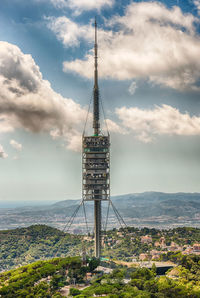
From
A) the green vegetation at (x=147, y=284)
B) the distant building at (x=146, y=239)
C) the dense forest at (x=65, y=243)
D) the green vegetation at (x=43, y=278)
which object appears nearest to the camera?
the green vegetation at (x=147, y=284)

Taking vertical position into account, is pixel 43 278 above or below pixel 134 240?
below

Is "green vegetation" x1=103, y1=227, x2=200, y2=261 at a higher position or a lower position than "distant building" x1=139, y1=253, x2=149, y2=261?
higher

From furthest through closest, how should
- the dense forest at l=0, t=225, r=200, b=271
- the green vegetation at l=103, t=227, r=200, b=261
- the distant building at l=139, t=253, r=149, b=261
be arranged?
the dense forest at l=0, t=225, r=200, b=271 < the green vegetation at l=103, t=227, r=200, b=261 < the distant building at l=139, t=253, r=149, b=261

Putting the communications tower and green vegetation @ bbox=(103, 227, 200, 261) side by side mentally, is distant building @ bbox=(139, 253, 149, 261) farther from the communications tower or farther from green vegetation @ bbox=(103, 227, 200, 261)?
the communications tower

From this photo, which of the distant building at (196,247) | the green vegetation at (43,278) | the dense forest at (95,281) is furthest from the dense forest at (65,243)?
the green vegetation at (43,278)

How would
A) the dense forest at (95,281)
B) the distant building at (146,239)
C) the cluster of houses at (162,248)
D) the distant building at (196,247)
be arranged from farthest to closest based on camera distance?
the distant building at (146,239)
the distant building at (196,247)
the cluster of houses at (162,248)
the dense forest at (95,281)

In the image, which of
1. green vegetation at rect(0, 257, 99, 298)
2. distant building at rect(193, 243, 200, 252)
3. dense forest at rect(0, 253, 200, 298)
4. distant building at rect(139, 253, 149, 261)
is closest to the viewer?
dense forest at rect(0, 253, 200, 298)

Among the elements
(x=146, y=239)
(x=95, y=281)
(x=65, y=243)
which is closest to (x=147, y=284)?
(x=95, y=281)

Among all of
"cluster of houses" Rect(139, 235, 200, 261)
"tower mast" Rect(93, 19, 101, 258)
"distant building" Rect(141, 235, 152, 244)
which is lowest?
"cluster of houses" Rect(139, 235, 200, 261)

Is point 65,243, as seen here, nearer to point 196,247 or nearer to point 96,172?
point 196,247

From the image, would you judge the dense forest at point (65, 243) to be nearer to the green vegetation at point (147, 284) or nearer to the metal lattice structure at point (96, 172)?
the metal lattice structure at point (96, 172)

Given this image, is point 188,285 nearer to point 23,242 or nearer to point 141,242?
point 141,242

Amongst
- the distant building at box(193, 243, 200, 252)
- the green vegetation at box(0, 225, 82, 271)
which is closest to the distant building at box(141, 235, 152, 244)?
the distant building at box(193, 243, 200, 252)
